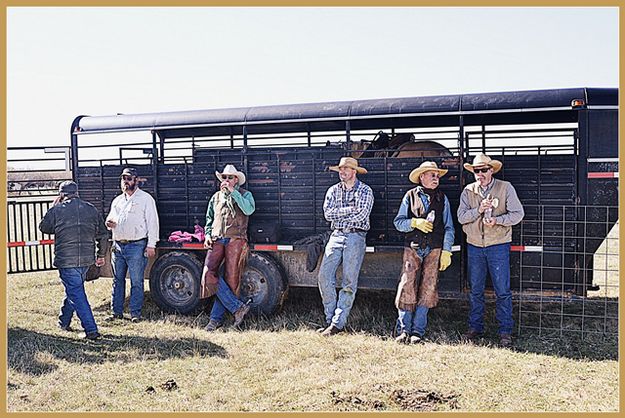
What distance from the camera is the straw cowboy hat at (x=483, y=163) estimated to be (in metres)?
6.48

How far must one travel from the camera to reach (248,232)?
7.82 m

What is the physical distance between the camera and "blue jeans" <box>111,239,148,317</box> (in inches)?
315

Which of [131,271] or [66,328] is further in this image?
[131,271]

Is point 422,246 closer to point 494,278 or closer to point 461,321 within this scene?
point 494,278

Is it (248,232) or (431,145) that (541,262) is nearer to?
(431,145)

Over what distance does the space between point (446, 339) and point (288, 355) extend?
5.94 ft

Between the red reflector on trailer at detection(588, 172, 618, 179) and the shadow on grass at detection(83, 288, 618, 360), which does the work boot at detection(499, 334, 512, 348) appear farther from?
the red reflector on trailer at detection(588, 172, 618, 179)

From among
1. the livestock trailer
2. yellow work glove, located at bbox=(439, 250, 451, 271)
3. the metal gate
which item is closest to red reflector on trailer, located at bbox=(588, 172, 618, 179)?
the livestock trailer

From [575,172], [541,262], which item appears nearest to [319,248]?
[541,262]

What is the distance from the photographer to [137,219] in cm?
794

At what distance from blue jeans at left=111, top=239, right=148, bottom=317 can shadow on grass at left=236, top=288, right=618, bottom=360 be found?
155cm

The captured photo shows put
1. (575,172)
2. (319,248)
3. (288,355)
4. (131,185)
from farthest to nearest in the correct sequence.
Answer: (131,185) → (319,248) → (575,172) → (288,355)

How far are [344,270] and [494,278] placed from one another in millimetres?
1687

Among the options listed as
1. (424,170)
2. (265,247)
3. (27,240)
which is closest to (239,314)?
(265,247)
